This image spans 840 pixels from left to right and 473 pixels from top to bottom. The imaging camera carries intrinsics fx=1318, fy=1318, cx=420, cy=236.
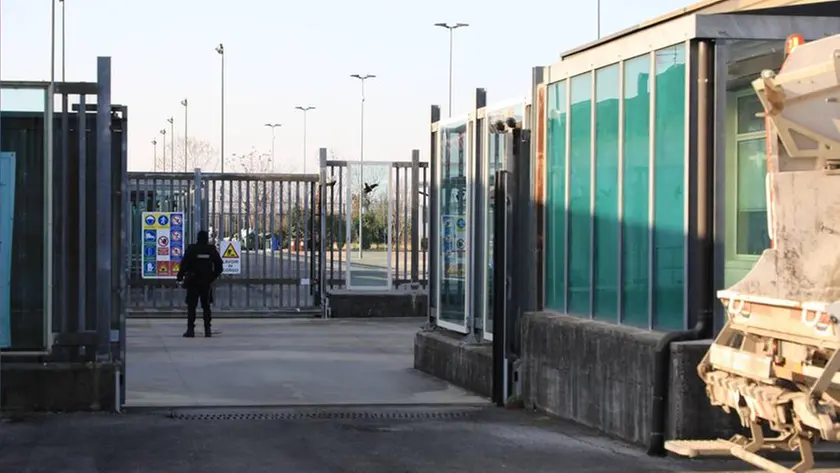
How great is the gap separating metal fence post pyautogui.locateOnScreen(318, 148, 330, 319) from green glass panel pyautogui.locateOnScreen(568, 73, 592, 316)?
12855mm

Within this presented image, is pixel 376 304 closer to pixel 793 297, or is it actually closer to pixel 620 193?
pixel 620 193

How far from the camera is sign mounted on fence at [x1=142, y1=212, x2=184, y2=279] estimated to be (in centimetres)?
2497

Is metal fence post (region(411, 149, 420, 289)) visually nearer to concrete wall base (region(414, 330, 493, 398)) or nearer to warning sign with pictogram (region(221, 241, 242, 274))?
warning sign with pictogram (region(221, 241, 242, 274))

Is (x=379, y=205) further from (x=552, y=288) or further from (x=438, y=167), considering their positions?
(x=552, y=288)

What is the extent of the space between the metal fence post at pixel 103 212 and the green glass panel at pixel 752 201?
5651 millimetres

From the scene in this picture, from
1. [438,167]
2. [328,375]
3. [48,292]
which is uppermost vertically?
[438,167]

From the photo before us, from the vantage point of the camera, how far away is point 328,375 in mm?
16016

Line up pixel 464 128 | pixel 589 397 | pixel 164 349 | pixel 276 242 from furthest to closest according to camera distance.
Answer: pixel 276 242
pixel 164 349
pixel 464 128
pixel 589 397

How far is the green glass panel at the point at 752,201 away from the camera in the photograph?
36.1 ft

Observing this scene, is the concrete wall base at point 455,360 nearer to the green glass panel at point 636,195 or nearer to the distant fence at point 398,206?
the green glass panel at point 636,195

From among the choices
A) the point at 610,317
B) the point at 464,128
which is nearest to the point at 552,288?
the point at 610,317

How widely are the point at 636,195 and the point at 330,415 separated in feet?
11.9

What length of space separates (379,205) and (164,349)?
24.1 feet

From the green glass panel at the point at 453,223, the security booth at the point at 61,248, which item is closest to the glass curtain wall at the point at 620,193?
the green glass panel at the point at 453,223
